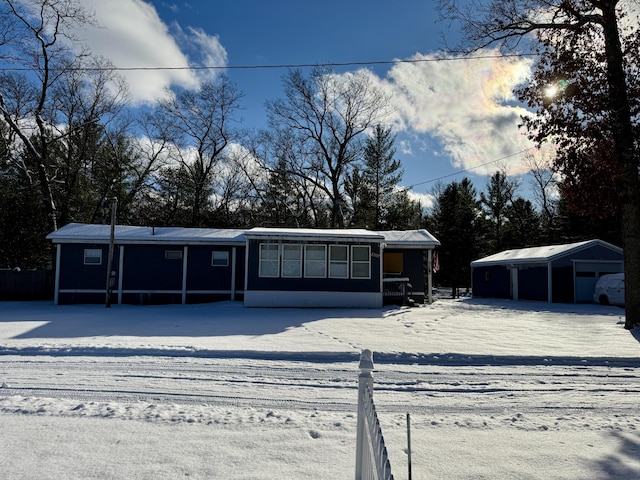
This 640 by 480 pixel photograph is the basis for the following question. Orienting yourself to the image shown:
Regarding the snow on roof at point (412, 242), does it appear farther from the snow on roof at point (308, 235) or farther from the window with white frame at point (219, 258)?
the window with white frame at point (219, 258)

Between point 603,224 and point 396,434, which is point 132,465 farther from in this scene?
point 603,224

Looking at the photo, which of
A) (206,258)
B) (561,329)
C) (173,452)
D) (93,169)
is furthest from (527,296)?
(93,169)

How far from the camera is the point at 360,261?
1712 centimetres

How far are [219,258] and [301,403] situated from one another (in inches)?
550

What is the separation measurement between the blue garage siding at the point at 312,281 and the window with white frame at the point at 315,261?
0.52 feet

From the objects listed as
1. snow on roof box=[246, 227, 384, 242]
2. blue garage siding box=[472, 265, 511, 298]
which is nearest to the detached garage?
blue garage siding box=[472, 265, 511, 298]

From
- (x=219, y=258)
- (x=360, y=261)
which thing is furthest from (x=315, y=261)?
(x=219, y=258)

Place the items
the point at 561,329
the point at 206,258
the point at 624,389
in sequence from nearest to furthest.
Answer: the point at 624,389
the point at 561,329
the point at 206,258

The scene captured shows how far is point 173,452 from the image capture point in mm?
3818

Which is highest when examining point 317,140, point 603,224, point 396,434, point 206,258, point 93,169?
point 317,140

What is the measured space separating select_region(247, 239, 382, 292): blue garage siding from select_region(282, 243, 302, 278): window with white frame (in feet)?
0.65

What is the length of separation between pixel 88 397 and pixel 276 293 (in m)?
11.2

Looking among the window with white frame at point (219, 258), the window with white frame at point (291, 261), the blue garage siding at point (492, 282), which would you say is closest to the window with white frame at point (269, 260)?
the window with white frame at point (291, 261)

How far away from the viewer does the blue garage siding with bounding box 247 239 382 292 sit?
1642 centimetres
